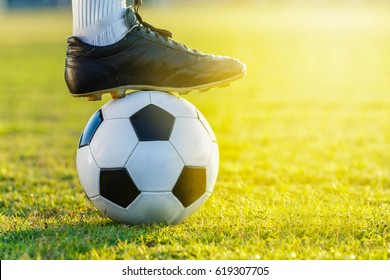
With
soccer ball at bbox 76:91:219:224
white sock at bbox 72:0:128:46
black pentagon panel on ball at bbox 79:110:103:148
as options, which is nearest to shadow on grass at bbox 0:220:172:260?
soccer ball at bbox 76:91:219:224

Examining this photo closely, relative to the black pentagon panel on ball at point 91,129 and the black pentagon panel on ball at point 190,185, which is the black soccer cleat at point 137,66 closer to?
the black pentagon panel on ball at point 91,129

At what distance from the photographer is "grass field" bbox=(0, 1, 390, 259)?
4043 mm

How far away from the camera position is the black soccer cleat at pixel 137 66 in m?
4.57

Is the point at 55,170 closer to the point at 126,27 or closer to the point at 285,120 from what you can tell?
the point at 126,27

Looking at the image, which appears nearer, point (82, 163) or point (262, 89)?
point (82, 163)

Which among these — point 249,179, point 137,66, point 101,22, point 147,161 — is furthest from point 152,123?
point 249,179

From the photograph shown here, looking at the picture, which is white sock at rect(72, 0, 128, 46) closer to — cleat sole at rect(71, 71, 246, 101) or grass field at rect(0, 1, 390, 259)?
cleat sole at rect(71, 71, 246, 101)

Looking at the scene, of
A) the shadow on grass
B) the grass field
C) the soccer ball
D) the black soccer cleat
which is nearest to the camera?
the shadow on grass

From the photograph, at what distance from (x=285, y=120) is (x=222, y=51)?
476 inches

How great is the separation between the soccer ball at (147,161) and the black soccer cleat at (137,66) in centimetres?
12

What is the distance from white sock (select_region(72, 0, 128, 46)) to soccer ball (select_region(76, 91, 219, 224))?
443 millimetres

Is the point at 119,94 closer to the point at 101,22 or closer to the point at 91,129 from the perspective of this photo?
the point at 91,129

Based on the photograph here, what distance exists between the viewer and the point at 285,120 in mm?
10094

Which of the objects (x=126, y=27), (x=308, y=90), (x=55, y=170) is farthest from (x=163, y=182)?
(x=308, y=90)
